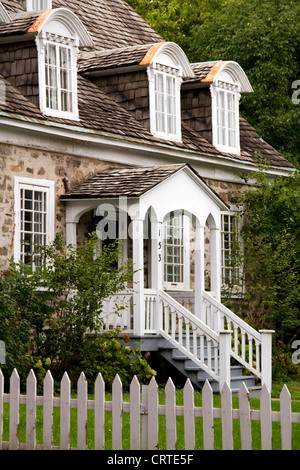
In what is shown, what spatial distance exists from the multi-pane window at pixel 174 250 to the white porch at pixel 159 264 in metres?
0.65

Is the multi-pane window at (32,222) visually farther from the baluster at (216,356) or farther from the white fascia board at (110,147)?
the baluster at (216,356)

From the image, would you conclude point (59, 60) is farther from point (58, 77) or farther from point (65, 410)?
point (65, 410)

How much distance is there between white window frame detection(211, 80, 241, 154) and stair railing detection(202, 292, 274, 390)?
4.26 meters

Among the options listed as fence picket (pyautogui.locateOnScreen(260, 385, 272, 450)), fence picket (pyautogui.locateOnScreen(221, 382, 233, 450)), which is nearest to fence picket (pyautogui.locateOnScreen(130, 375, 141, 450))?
fence picket (pyautogui.locateOnScreen(221, 382, 233, 450))

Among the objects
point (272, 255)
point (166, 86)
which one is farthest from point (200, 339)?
point (166, 86)

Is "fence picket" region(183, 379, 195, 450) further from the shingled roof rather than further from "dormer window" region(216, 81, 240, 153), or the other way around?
"dormer window" region(216, 81, 240, 153)

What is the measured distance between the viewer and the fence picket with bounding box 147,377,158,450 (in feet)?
28.6

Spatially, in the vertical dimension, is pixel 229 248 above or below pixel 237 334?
above

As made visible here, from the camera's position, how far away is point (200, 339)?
1603 cm

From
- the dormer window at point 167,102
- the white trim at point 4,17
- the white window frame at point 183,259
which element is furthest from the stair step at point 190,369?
the white trim at point 4,17

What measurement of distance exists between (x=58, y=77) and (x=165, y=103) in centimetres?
307

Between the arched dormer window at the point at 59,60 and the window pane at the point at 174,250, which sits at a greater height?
the arched dormer window at the point at 59,60

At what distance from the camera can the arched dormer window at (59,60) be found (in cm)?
1662

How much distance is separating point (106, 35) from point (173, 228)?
16.5 ft
